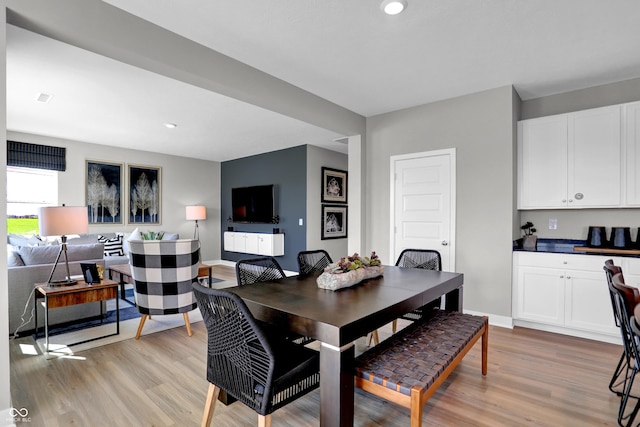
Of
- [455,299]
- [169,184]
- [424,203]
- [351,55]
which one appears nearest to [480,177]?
[424,203]

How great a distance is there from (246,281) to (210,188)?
5797mm

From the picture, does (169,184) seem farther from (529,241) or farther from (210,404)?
(529,241)

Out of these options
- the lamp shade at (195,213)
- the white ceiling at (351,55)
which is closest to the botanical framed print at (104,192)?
the lamp shade at (195,213)

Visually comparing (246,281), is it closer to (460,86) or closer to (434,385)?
(434,385)

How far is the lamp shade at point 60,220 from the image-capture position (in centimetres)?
278

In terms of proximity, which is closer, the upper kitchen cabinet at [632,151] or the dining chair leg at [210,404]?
the dining chair leg at [210,404]

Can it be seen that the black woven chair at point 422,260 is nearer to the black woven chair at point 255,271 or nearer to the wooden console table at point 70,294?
the black woven chair at point 255,271

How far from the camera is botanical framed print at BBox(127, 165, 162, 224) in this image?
654cm

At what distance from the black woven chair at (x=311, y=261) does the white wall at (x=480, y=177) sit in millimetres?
1755

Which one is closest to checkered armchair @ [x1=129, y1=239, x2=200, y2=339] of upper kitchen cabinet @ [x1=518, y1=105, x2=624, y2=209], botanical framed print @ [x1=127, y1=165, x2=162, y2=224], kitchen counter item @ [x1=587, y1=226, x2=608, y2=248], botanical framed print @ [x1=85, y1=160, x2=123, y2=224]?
upper kitchen cabinet @ [x1=518, y1=105, x2=624, y2=209]

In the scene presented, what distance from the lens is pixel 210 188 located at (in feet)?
25.6

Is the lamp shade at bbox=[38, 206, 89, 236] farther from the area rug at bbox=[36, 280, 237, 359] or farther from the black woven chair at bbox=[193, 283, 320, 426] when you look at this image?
the black woven chair at bbox=[193, 283, 320, 426]

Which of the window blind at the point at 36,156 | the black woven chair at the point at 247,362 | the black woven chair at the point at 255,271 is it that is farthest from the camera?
the window blind at the point at 36,156

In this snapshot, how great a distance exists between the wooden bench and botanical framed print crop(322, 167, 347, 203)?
432cm
